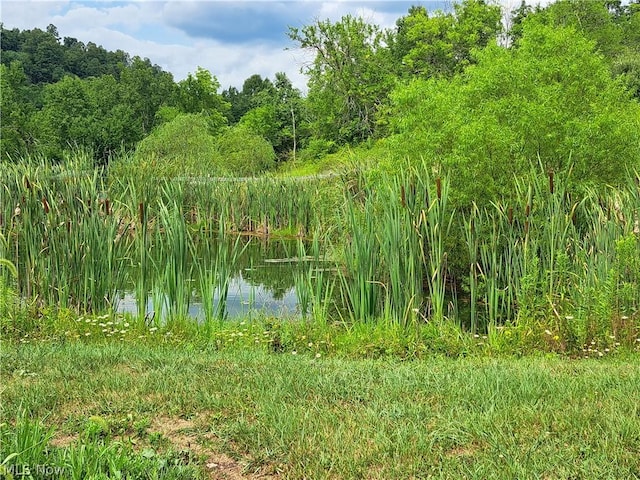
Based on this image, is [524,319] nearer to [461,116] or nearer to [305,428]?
[305,428]

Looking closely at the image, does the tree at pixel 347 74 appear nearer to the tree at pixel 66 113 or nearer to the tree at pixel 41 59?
the tree at pixel 66 113

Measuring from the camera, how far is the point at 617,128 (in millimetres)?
7879

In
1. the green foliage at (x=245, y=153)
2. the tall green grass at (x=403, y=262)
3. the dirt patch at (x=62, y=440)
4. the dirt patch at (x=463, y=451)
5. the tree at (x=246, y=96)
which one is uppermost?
the tree at (x=246, y=96)

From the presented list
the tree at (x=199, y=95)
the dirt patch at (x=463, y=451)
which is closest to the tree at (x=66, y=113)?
the tree at (x=199, y=95)

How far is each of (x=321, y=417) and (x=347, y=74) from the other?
99.9 ft

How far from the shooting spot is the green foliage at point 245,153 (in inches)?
1262

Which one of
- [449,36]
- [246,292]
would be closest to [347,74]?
[449,36]

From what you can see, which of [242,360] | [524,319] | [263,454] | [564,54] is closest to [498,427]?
[263,454]

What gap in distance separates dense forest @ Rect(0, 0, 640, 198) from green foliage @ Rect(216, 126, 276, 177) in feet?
0.30

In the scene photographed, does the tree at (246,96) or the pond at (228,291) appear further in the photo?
the tree at (246,96)

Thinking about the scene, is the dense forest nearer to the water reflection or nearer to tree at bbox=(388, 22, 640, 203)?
tree at bbox=(388, 22, 640, 203)

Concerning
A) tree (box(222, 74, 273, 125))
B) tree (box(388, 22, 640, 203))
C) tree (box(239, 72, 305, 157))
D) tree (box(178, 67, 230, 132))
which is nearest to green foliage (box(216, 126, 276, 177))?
tree (box(239, 72, 305, 157))

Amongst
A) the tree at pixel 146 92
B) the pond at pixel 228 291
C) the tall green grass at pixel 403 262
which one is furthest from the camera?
the tree at pixel 146 92

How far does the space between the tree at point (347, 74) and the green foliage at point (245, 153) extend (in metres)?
3.89
